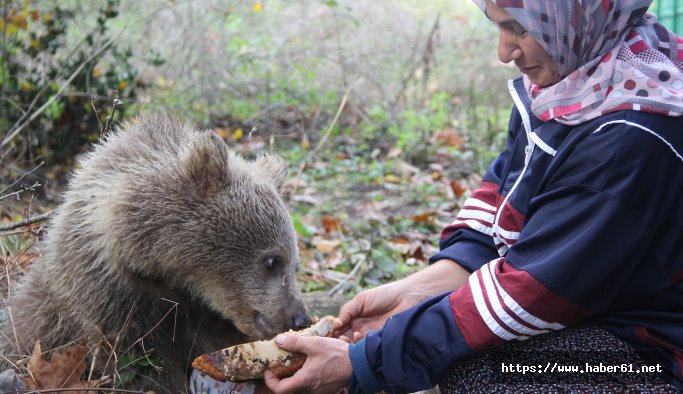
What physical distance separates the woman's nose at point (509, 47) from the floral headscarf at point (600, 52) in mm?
115

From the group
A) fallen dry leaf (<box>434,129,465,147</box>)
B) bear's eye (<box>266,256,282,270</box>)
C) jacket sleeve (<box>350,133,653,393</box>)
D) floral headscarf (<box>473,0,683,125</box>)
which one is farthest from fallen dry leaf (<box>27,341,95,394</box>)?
fallen dry leaf (<box>434,129,465,147</box>)

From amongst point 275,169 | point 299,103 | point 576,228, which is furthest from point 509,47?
point 299,103

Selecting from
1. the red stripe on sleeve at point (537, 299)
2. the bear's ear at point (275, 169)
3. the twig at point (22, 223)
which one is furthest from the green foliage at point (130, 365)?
the red stripe on sleeve at point (537, 299)

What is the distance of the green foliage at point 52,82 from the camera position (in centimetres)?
611

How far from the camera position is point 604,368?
2.72 m

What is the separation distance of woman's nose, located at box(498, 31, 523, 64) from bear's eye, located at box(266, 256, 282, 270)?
4.89 feet

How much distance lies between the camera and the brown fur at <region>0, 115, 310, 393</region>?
11.4 feet

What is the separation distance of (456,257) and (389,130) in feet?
19.4

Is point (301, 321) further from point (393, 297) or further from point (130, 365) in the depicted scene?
point (130, 365)

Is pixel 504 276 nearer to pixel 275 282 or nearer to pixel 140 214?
pixel 275 282

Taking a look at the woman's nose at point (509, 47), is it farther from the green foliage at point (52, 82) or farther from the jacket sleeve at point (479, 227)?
the green foliage at point (52, 82)

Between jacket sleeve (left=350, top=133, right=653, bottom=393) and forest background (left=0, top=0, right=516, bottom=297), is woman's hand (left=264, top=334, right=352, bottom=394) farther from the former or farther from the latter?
forest background (left=0, top=0, right=516, bottom=297)

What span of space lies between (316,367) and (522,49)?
146cm

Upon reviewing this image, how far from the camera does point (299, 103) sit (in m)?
9.13
